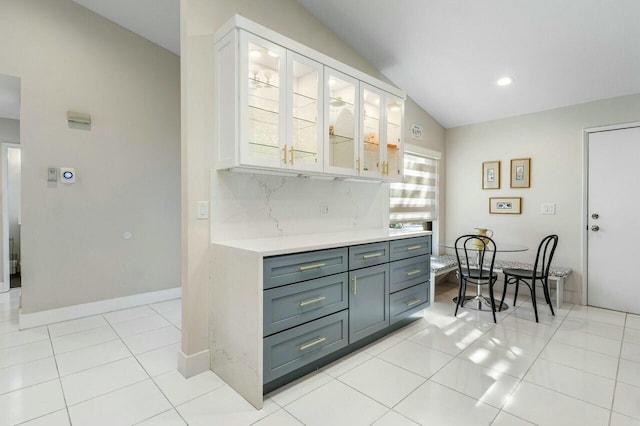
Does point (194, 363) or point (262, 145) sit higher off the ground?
point (262, 145)

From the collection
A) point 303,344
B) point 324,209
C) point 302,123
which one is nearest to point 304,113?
point 302,123

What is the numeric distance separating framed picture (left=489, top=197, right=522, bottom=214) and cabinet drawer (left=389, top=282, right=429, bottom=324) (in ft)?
6.03

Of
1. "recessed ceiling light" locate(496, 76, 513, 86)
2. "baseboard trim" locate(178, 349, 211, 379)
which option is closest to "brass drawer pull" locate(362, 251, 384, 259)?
"baseboard trim" locate(178, 349, 211, 379)

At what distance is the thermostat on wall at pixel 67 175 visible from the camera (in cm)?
331

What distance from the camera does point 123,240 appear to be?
146 inches

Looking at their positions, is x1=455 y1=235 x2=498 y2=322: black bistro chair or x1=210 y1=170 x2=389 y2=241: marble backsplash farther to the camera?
x1=455 y1=235 x2=498 y2=322: black bistro chair

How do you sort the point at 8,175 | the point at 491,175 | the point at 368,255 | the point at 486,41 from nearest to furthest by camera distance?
the point at 368,255 → the point at 486,41 → the point at 491,175 → the point at 8,175

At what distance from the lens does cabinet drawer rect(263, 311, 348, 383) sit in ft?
6.55

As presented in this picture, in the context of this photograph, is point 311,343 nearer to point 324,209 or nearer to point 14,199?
point 324,209

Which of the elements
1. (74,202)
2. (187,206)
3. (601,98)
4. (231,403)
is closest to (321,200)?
(187,206)

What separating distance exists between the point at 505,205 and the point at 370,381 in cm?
326

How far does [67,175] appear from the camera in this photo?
3.33 meters

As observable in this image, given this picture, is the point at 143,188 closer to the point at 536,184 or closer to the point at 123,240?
the point at 123,240

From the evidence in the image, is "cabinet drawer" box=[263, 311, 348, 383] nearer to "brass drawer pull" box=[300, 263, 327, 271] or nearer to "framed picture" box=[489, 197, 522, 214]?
"brass drawer pull" box=[300, 263, 327, 271]
